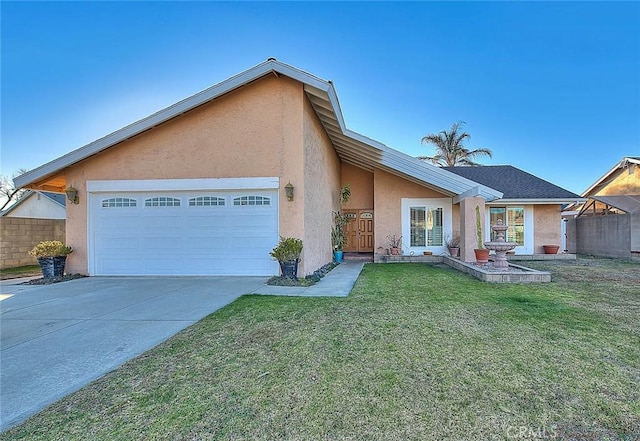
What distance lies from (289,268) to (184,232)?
3.45 m

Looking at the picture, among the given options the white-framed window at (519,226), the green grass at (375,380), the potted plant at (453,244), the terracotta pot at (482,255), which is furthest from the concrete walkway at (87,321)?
the white-framed window at (519,226)

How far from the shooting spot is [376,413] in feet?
8.43

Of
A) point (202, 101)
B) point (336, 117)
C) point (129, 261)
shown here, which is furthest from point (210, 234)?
point (336, 117)

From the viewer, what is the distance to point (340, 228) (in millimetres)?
14852

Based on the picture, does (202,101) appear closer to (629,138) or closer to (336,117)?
(336,117)

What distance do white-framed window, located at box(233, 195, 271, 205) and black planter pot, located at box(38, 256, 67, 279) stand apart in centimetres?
521

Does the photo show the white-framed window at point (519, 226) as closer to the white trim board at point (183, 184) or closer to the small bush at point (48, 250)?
the white trim board at point (183, 184)

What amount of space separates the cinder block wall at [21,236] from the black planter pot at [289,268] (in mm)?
10989

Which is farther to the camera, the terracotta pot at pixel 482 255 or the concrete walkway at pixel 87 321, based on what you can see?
the terracotta pot at pixel 482 255

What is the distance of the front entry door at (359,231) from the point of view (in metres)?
16.1

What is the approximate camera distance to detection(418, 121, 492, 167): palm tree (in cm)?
2623

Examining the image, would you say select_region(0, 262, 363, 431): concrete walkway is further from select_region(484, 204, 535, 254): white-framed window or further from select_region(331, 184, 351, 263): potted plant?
select_region(484, 204, 535, 254): white-framed window

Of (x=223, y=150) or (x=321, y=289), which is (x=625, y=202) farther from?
(x=223, y=150)

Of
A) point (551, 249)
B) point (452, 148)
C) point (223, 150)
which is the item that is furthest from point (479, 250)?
point (452, 148)
